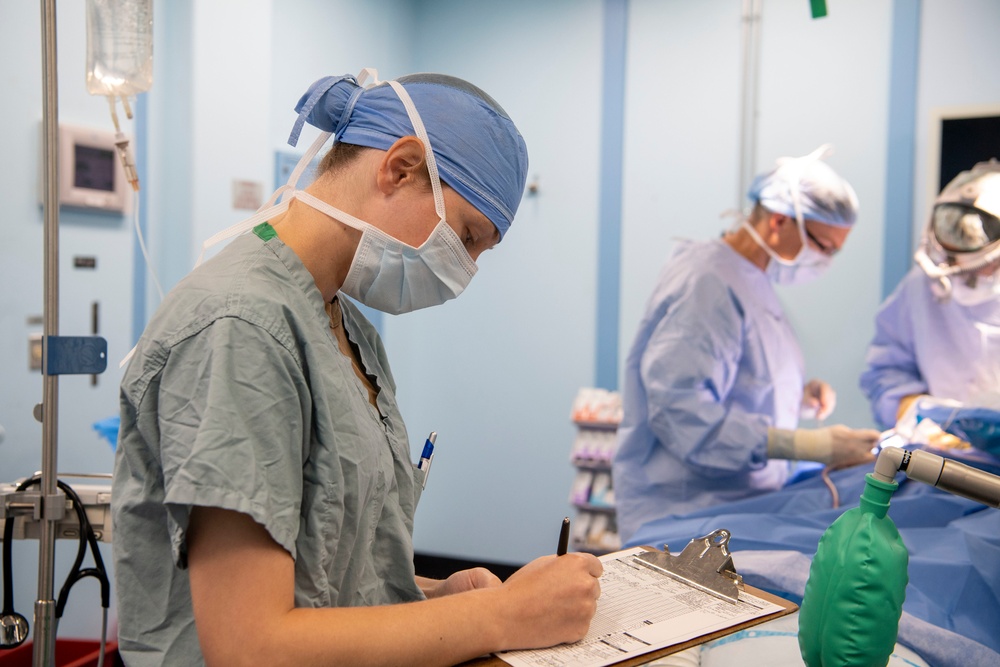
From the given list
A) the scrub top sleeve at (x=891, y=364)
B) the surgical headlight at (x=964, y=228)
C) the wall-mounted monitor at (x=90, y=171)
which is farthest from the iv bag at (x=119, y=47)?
the scrub top sleeve at (x=891, y=364)

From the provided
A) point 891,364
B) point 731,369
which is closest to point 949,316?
point 891,364

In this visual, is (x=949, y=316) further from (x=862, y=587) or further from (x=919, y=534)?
(x=862, y=587)

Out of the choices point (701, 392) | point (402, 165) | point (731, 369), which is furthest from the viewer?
point (731, 369)

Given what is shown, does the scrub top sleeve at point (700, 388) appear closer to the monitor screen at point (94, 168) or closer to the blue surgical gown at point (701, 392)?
the blue surgical gown at point (701, 392)

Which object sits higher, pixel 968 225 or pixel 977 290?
pixel 968 225

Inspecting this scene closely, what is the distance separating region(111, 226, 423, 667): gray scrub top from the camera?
790 millimetres

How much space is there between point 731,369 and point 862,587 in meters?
1.59

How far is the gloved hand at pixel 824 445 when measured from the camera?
7.62 feet

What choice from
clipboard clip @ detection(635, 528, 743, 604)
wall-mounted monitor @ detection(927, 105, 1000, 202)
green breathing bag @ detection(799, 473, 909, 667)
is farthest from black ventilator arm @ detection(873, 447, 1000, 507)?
wall-mounted monitor @ detection(927, 105, 1000, 202)

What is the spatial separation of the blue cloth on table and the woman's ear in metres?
1.01

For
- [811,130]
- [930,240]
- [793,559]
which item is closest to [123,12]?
[793,559]

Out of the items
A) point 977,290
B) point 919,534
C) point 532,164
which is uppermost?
point 532,164

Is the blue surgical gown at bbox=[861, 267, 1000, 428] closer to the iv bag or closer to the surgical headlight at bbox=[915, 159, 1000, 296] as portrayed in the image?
the surgical headlight at bbox=[915, 159, 1000, 296]

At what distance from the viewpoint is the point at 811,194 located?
2504 millimetres
